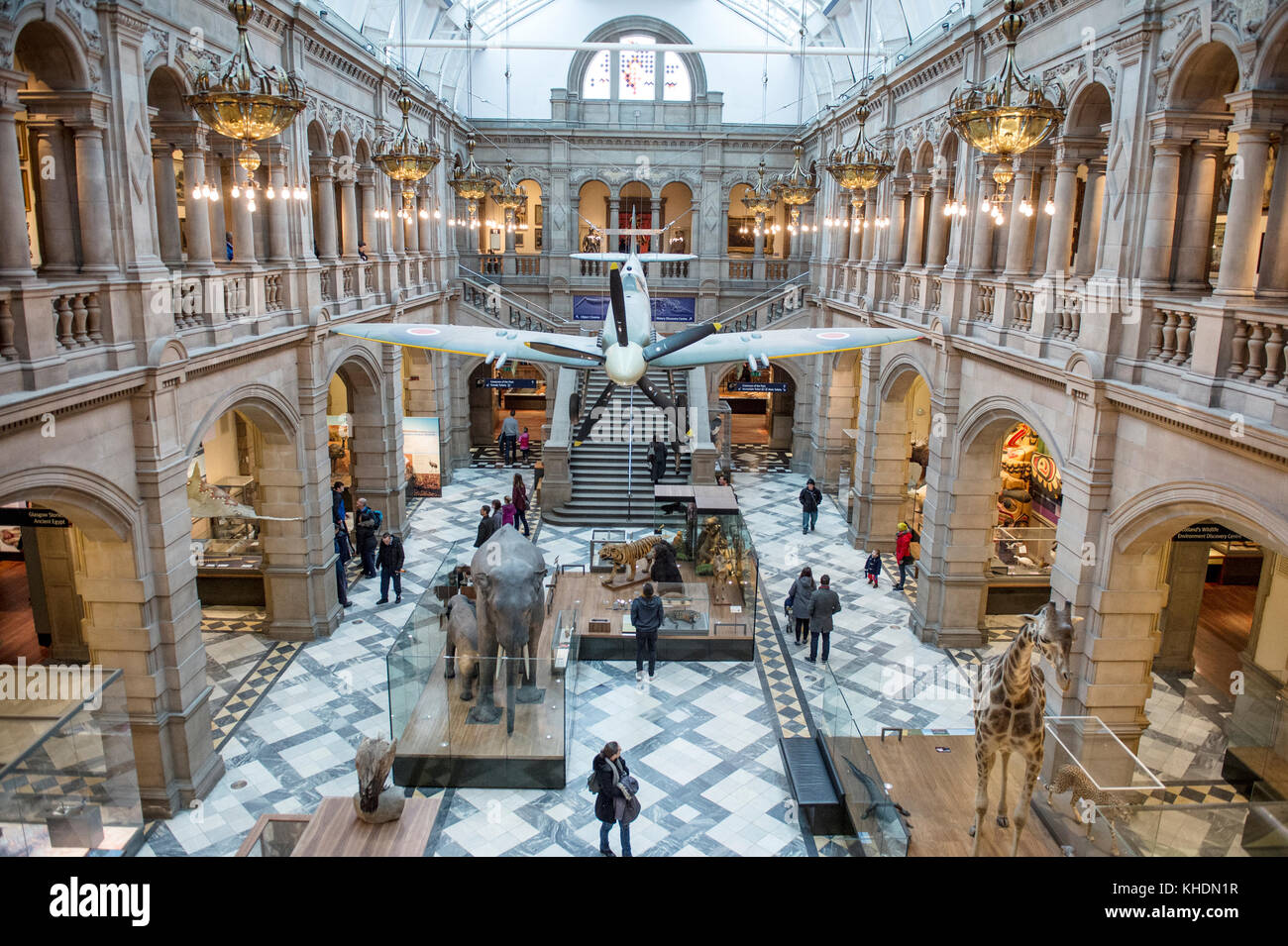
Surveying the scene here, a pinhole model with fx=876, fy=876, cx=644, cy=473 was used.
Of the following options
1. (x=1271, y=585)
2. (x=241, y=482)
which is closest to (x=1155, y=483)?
(x=1271, y=585)

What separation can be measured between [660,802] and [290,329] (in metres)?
9.76

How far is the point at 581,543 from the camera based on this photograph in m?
21.2

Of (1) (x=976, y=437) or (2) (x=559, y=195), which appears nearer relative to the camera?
(1) (x=976, y=437)

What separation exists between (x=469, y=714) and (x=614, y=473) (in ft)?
43.0

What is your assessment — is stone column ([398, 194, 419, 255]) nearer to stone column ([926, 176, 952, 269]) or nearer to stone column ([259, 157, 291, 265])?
stone column ([259, 157, 291, 265])

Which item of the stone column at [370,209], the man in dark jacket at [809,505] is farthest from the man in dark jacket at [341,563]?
the man in dark jacket at [809,505]

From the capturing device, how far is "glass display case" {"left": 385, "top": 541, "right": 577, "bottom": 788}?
11.3 meters

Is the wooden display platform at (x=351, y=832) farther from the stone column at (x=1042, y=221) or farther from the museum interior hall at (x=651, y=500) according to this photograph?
the stone column at (x=1042, y=221)

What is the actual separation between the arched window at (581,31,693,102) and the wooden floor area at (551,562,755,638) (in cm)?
2089

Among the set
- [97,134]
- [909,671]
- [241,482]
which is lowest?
[909,671]

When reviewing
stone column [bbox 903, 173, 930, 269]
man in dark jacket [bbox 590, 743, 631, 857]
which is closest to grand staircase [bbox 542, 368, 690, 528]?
stone column [bbox 903, 173, 930, 269]

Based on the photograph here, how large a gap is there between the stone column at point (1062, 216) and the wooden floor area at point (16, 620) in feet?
56.1

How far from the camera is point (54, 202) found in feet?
32.2
